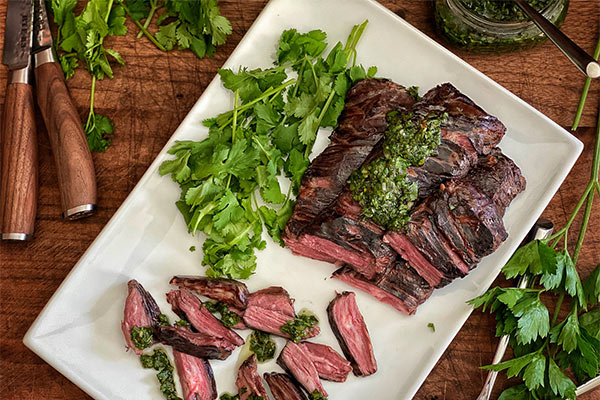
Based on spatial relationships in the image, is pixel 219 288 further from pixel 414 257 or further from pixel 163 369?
pixel 414 257

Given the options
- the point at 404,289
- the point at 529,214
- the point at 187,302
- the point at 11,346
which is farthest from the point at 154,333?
the point at 529,214

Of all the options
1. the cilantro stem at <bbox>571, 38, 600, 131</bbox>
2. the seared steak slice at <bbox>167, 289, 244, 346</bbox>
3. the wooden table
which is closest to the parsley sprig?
the wooden table

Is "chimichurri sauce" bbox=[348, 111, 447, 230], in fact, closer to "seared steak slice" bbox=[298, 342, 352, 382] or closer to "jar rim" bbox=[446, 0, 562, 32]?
"jar rim" bbox=[446, 0, 562, 32]

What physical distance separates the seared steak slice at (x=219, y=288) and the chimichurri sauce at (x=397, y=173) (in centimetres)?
81

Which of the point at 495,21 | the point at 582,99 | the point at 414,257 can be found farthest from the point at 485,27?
the point at 414,257

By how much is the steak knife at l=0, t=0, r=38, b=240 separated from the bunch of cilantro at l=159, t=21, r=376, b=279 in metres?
0.78

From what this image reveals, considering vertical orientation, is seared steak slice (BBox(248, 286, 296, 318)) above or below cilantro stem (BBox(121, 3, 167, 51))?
below

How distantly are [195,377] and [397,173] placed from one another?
1.52 metres

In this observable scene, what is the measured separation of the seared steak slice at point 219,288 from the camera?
3.65 m

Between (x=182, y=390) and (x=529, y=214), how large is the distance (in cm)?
214

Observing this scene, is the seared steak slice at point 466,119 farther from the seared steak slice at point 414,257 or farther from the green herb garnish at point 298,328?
the green herb garnish at point 298,328

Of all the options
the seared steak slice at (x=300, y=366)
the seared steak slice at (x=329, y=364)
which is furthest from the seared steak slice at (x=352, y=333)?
the seared steak slice at (x=300, y=366)

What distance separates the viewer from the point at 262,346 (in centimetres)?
369

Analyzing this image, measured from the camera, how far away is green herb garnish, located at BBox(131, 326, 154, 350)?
3582 millimetres
